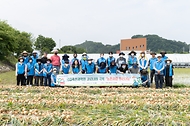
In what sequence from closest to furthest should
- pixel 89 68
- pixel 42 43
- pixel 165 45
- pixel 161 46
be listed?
pixel 89 68 < pixel 42 43 < pixel 161 46 < pixel 165 45

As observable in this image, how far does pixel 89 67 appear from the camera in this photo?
1102 cm

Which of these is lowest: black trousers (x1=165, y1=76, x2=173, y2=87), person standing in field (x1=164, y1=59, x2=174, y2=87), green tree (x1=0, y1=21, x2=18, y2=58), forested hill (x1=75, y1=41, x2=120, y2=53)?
black trousers (x1=165, y1=76, x2=173, y2=87)

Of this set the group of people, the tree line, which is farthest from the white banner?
the tree line

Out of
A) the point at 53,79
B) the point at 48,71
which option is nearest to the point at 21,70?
the point at 48,71

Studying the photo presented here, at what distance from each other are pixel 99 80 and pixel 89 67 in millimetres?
969

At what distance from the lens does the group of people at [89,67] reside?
10.4 m

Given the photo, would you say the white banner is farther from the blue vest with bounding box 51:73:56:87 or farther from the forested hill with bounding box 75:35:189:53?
the forested hill with bounding box 75:35:189:53

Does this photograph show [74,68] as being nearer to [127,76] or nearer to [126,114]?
[127,76]

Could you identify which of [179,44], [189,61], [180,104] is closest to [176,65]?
[189,61]

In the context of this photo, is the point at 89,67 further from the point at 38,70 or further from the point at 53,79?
the point at 38,70

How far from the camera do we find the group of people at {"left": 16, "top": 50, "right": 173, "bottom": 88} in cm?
1041

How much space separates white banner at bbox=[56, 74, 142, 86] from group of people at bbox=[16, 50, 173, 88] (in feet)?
1.47

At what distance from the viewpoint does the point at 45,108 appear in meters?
5.47

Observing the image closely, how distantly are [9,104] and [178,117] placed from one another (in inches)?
134
